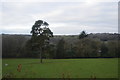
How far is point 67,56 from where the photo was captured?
45.8 metres

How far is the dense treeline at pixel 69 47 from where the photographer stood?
41.4 metres

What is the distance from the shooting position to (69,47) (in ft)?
156

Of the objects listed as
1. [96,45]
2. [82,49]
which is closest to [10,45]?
[82,49]

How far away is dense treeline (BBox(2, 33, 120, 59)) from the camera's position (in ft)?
136

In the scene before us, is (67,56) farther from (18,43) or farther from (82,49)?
(18,43)

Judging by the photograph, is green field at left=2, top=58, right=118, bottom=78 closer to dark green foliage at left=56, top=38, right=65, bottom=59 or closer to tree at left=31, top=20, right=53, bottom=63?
tree at left=31, top=20, right=53, bottom=63

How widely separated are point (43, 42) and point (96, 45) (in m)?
20.7

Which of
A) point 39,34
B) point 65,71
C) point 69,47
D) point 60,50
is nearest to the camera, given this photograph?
point 65,71

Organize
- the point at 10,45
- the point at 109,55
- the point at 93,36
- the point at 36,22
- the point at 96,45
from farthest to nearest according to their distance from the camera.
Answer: the point at 93,36
the point at 96,45
the point at 109,55
the point at 10,45
the point at 36,22

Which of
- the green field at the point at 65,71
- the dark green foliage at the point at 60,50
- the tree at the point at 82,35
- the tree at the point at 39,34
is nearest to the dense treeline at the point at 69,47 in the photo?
the dark green foliage at the point at 60,50

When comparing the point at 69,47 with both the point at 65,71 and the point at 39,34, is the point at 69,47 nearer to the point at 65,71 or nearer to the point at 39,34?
the point at 39,34

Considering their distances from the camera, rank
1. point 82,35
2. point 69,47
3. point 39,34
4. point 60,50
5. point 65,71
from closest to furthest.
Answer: point 65,71
point 39,34
point 60,50
point 69,47
point 82,35

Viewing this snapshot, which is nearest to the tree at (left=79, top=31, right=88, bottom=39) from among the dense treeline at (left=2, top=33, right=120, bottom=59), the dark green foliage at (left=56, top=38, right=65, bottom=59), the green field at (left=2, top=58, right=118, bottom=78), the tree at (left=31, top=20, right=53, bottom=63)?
the dense treeline at (left=2, top=33, right=120, bottom=59)

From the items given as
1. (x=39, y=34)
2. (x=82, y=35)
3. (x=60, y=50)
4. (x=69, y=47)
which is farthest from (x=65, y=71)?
(x=82, y=35)
